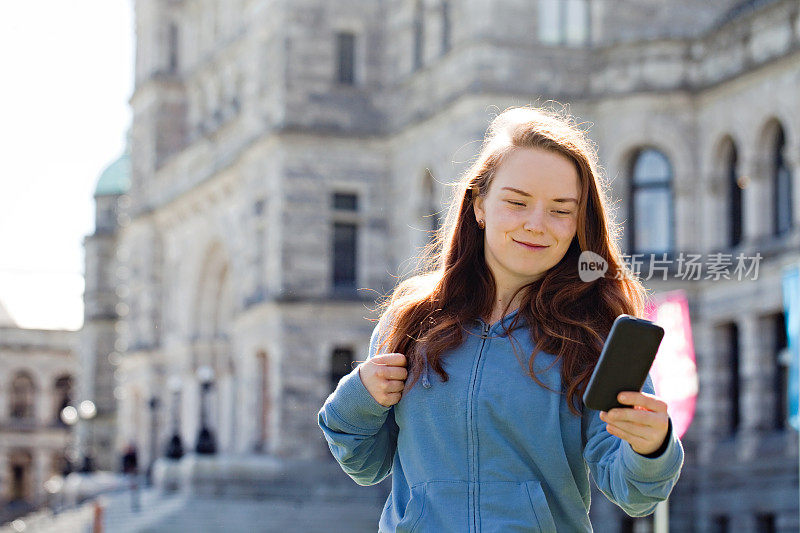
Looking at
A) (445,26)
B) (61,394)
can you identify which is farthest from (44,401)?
(445,26)

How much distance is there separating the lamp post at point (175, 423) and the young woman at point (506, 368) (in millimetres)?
31859

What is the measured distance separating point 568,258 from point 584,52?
2570 centimetres

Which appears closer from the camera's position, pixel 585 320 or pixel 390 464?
pixel 585 320

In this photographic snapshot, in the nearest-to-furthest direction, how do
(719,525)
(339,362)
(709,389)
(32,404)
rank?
(719,525)
(709,389)
(339,362)
(32,404)

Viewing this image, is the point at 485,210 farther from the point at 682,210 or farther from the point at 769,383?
the point at 682,210

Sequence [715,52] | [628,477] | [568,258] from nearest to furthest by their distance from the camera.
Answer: [628,477] → [568,258] → [715,52]

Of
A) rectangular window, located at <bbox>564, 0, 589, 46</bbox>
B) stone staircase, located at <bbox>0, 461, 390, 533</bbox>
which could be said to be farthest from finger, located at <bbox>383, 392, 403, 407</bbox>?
rectangular window, located at <bbox>564, 0, 589, 46</bbox>

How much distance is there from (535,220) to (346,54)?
30174 mm

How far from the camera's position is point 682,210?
27328 mm

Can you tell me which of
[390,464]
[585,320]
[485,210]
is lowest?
[390,464]

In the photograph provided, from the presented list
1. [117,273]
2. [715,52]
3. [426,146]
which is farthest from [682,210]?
[117,273]

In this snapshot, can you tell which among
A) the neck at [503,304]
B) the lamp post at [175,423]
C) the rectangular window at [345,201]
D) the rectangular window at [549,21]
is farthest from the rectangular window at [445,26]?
the neck at [503,304]

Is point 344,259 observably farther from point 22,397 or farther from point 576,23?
point 22,397

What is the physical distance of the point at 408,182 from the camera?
31.7m
